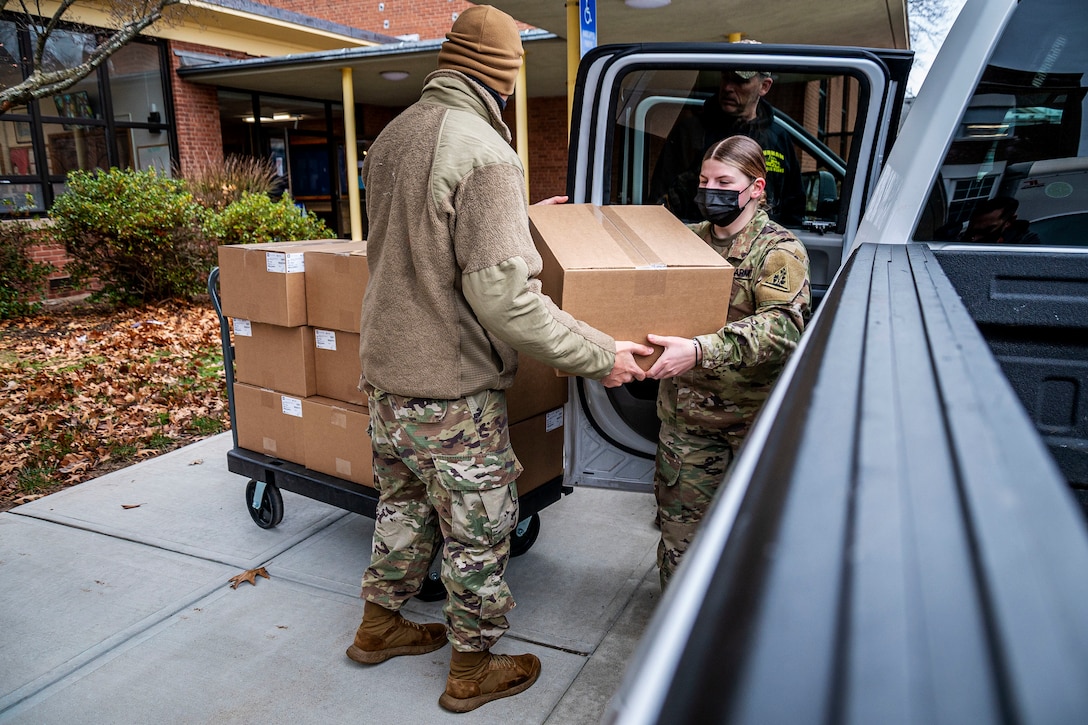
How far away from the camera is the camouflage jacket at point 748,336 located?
246 cm

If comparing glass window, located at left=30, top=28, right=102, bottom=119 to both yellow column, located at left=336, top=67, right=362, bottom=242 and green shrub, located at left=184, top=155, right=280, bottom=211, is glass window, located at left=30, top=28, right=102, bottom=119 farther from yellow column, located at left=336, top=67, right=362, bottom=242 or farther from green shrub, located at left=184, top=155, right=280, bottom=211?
yellow column, located at left=336, top=67, right=362, bottom=242

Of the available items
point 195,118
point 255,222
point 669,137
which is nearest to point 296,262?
point 669,137

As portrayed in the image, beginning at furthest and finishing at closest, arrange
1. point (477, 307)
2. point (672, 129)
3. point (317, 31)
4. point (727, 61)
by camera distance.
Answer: point (317, 31), point (672, 129), point (727, 61), point (477, 307)

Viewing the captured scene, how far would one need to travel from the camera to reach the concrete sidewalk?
2.67m

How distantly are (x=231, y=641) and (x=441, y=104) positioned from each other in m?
2.11

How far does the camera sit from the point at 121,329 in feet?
27.9

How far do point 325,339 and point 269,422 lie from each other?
562 millimetres

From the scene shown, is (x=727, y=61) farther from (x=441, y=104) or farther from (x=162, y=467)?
(x=162, y=467)

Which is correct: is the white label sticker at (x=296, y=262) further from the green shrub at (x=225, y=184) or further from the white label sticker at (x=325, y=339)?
the green shrub at (x=225, y=184)

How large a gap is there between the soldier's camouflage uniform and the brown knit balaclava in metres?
0.93

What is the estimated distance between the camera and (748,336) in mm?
2445

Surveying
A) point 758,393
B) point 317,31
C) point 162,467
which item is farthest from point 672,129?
point 317,31

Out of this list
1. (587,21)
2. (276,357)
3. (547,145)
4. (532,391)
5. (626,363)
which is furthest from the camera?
(547,145)

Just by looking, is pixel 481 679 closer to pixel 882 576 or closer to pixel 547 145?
pixel 882 576
